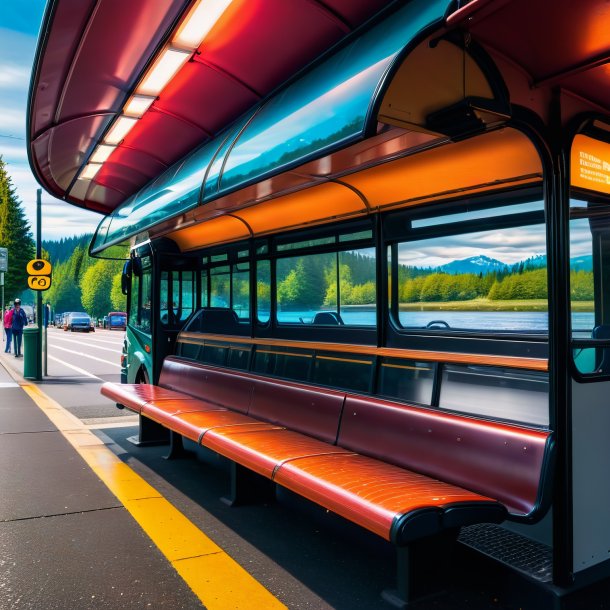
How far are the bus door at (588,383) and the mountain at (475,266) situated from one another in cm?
79

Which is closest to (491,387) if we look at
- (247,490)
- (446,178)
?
(446,178)

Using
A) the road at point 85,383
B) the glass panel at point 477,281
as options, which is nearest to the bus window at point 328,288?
the glass panel at point 477,281

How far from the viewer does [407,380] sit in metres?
4.28

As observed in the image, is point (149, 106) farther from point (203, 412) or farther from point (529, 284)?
point (529, 284)

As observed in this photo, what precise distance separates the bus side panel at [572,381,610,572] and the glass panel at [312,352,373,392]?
68.8 inches

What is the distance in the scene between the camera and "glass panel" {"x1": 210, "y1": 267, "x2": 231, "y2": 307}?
7754mm

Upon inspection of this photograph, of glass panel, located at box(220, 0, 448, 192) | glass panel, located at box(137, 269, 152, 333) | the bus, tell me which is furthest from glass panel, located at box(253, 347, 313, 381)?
glass panel, located at box(137, 269, 152, 333)

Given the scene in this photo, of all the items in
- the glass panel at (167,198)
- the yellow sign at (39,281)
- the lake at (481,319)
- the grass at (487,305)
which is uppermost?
the glass panel at (167,198)

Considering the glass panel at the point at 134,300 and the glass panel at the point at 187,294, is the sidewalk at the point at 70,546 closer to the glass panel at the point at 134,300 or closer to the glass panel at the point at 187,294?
the glass panel at the point at 187,294

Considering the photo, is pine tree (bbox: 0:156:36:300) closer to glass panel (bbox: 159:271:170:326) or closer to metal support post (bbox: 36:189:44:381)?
metal support post (bbox: 36:189:44:381)

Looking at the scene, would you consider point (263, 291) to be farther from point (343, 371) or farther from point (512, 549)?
point (512, 549)

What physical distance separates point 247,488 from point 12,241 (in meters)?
65.3

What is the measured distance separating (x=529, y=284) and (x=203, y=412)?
286 cm

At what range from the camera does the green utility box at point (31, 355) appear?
41.5 feet
